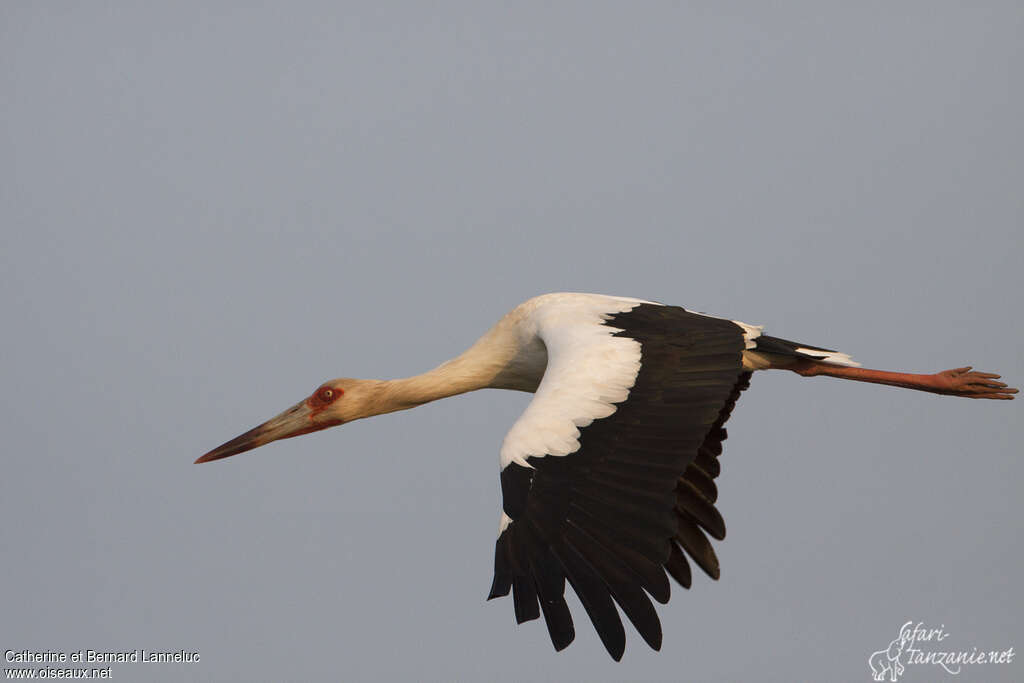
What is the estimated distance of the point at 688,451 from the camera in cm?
612

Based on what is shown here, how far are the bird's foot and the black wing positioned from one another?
2133mm

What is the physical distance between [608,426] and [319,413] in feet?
9.02

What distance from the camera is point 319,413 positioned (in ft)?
27.9

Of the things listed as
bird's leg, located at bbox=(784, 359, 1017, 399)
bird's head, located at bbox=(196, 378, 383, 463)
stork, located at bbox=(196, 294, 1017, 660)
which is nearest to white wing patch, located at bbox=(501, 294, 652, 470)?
stork, located at bbox=(196, 294, 1017, 660)

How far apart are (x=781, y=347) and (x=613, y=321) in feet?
3.58

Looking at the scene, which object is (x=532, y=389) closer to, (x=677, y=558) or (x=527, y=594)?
(x=677, y=558)

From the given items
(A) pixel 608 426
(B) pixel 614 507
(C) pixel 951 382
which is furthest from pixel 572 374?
(C) pixel 951 382

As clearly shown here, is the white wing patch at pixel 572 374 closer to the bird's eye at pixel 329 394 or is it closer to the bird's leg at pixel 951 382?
the bird's eye at pixel 329 394

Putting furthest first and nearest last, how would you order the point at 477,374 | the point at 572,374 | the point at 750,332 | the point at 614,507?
1. the point at 477,374
2. the point at 750,332
3. the point at 572,374
4. the point at 614,507

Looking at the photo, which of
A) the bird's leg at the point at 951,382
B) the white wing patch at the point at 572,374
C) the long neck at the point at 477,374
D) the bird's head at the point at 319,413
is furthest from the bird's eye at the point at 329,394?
the bird's leg at the point at 951,382

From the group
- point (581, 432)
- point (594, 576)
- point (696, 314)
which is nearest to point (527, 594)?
point (594, 576)

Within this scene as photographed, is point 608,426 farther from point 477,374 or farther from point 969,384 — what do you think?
point 969,384

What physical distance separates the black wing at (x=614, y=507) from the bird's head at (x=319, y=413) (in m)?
2.28

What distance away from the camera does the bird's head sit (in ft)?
27.7
